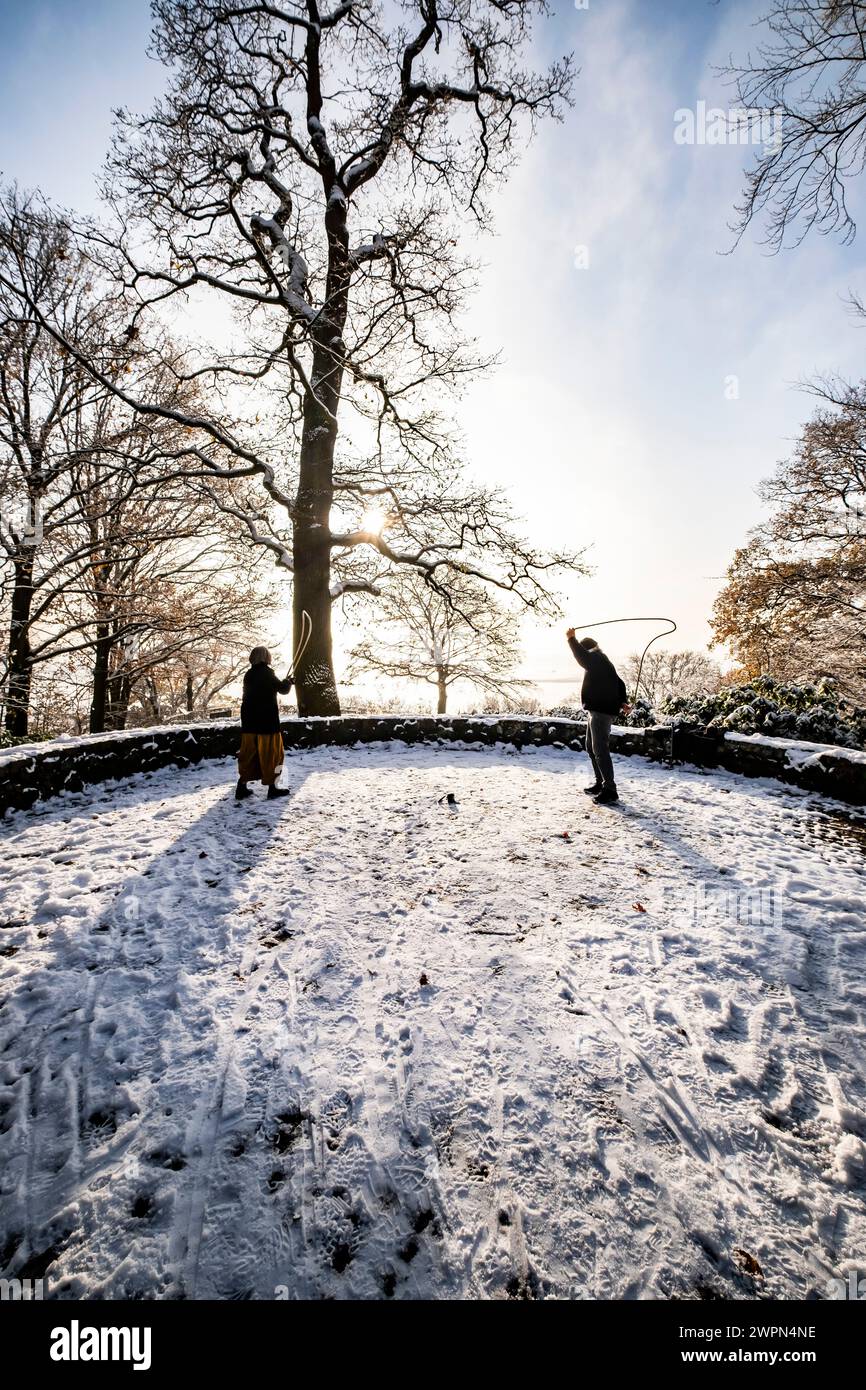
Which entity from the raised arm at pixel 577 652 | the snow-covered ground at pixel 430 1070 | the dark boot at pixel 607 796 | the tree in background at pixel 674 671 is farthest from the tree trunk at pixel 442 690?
the tree in background at pixel 674 671

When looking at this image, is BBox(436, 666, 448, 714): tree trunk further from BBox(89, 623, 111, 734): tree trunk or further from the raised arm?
the raised arm

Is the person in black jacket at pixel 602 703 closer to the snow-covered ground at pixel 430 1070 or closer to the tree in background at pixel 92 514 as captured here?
the snow-covered ground at pixel 430 1070

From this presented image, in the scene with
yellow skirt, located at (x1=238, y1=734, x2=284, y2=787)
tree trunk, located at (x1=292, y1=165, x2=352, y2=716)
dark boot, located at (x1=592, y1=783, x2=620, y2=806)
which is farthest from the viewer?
tree trunk, located at (x1=292, y1=165, x2=352, y2=716)

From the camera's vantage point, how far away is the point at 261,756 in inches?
250

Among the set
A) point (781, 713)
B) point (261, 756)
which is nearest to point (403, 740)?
point (261, 756)

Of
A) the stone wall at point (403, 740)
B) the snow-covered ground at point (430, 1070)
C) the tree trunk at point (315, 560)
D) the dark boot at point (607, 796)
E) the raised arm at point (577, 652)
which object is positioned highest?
the tree trunk at point (315, 560)

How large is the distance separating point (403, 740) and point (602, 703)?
4.46 m

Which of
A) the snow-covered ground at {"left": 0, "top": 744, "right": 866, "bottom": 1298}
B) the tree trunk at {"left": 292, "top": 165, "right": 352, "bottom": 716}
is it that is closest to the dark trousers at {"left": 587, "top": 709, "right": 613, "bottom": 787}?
the snow-covered ground at {"left": 0, "top": 744, "right": 866, "bottom": 1298}

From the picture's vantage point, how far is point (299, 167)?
1004cm

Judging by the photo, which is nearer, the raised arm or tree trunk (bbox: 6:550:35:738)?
the raised arm

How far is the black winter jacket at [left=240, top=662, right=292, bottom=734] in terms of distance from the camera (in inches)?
250

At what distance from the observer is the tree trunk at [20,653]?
32.1ft

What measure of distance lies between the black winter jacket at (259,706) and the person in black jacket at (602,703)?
3981mm

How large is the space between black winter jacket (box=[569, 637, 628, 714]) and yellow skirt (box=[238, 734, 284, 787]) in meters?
4.12
